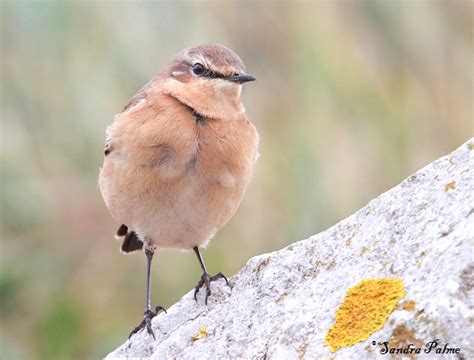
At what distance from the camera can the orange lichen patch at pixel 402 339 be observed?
10.1 feet

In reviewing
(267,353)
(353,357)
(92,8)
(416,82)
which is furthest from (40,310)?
(353,357)

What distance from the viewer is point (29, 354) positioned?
6.64m

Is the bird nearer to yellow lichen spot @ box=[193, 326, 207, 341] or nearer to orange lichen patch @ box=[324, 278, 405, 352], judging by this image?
yellow lichen spot @ box=[193, 326, 207, 341]

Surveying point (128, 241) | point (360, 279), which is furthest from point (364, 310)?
point (128, 241)

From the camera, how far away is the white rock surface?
311cm

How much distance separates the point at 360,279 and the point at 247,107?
10.4 ft

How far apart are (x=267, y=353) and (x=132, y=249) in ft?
8.42

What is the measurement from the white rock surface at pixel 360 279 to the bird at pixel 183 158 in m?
0.53

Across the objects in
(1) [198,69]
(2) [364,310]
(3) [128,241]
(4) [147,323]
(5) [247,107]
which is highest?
(5) [247,107]

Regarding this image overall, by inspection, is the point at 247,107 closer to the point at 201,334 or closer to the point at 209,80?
the point at 209,80

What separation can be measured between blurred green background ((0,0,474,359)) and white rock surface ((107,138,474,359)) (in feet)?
7.18

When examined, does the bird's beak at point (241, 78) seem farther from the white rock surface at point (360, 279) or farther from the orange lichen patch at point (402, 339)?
the orange lichen patch at point (402, 339)

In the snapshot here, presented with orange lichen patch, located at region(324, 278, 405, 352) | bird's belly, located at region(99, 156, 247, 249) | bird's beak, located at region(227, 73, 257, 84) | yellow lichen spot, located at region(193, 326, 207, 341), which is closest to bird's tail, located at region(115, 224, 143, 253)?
bird's belly, located at region(99, 156, 247, 249)

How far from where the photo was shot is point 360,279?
354cm
